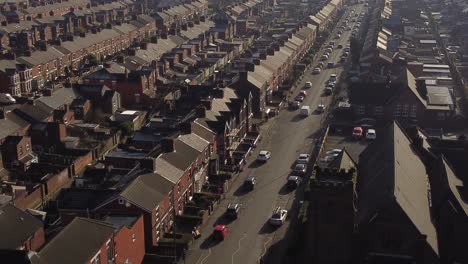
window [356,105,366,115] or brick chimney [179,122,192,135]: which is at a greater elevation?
brick chimney [179,122,192,135]

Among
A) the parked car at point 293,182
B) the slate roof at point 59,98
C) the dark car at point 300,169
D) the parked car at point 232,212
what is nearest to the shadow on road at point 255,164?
the dark car at point 300,169

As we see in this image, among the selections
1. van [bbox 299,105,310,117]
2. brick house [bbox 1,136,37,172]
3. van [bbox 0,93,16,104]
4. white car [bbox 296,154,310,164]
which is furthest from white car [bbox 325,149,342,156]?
van [bbox 0,93,16,104]

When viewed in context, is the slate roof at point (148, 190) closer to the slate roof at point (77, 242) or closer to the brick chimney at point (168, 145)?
the brick chimney at point (168, 145)

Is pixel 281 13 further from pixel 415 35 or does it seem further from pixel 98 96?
pixel 98 96

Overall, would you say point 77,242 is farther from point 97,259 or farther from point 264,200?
point 264,200

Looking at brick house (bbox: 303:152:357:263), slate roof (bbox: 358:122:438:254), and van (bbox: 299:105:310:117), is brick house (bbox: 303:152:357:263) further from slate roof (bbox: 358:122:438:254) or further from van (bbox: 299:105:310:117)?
van (bbox: 299:105:310:117)

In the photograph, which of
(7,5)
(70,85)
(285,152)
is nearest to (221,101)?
(285,152)

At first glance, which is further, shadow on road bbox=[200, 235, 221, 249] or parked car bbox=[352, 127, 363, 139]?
parked car bbox=[352, 127, 363, 139]
